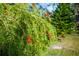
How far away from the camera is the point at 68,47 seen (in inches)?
80.1

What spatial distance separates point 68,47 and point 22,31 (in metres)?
0.46

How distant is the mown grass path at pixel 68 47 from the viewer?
2020mm

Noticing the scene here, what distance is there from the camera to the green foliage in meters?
2.05

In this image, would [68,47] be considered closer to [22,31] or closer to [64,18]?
[64,18]

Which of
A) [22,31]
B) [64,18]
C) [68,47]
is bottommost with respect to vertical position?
[68,47]

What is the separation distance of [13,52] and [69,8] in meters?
0.67

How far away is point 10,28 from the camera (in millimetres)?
1989

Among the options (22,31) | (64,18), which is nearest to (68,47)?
(64,18)

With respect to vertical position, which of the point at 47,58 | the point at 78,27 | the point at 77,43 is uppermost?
the point at 78,27

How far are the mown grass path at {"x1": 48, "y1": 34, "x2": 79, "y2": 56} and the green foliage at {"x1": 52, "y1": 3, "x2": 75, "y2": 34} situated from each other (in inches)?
3.0

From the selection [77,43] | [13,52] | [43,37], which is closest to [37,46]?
[43,37]

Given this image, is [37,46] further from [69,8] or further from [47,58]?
[69,8]

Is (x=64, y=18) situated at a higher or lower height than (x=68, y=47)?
higher

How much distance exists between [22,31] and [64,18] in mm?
420
